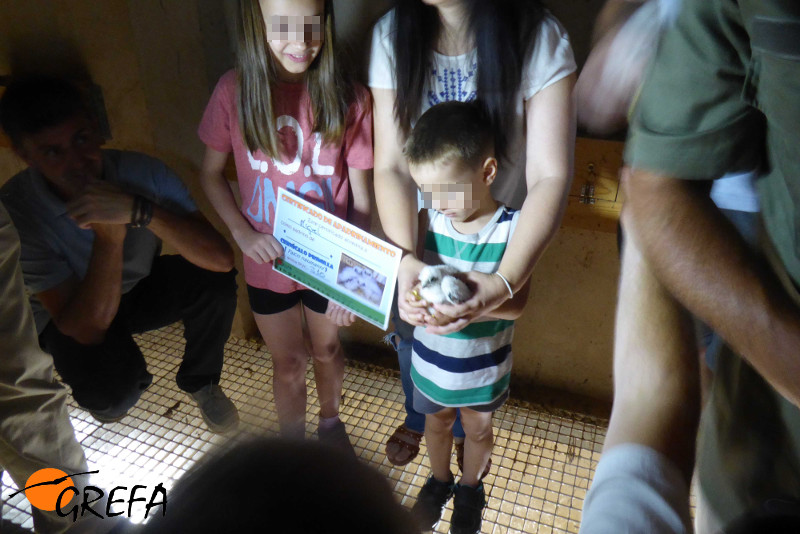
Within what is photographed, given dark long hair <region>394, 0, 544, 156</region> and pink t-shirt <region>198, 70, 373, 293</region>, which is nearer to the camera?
dark long hair <region>394, 0, 544, 156</region>

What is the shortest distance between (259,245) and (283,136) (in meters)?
0.24

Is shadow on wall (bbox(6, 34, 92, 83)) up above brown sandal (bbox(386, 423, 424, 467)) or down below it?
above

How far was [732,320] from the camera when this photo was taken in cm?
43

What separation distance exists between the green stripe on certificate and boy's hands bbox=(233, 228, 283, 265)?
0.09 ft

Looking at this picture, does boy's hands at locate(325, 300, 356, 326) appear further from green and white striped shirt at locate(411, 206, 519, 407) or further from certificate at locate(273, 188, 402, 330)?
green and white striped shirt at locate(411, 206, 519, 407)

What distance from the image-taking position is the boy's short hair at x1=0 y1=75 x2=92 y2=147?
0.96 meters

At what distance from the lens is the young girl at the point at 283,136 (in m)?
0.93

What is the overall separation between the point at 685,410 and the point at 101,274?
1.14 meters

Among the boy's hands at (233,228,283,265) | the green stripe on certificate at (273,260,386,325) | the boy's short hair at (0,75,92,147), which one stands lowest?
the green stripe on certificate at (273,260,386,325)

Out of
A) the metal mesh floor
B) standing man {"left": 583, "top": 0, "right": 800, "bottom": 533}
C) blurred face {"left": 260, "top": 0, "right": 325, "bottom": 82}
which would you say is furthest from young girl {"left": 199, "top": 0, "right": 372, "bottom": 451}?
standing man {"left": 583, "top": 0, "right": 800, "bottom": 533}

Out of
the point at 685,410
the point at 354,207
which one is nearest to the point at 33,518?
the point at 354,207

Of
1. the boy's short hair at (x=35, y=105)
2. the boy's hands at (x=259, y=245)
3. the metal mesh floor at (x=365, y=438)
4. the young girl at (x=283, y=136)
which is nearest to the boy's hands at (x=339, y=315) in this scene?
the young girl at (x=283, y=136)

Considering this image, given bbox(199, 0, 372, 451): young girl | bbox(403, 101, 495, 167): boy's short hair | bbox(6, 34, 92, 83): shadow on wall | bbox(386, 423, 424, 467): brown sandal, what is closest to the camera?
bbox(403, 101, 495, 167): boy's short hair

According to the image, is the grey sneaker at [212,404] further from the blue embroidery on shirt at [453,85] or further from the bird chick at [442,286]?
the blue embroidery on shirt at [453,85]
